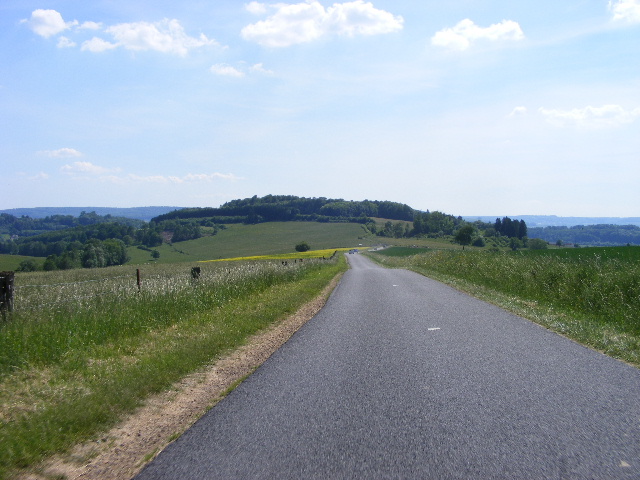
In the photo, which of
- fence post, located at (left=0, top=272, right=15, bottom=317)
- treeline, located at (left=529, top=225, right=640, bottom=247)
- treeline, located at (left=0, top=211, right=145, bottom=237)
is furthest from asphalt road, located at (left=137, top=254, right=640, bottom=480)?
treeline, located at (left=0, top=211, right=145, bottom=237)

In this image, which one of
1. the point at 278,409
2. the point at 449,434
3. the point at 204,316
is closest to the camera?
the point at 449,434

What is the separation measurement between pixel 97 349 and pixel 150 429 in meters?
3.46

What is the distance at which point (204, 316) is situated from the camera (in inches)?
474

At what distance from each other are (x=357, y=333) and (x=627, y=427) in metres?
6.16

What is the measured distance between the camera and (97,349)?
8289mm

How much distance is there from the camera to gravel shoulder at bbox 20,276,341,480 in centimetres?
434

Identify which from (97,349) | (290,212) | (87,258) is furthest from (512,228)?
(97,349)

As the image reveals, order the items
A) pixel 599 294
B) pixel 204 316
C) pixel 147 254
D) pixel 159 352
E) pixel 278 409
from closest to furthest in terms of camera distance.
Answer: pixel 278 409 < pixel 159 352 < pixel 204 316 < pixel 599 294 < pixel 147 254

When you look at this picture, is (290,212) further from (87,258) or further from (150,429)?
(150,429)

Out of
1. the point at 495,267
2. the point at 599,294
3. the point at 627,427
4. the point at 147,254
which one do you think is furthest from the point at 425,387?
the point at 147,254

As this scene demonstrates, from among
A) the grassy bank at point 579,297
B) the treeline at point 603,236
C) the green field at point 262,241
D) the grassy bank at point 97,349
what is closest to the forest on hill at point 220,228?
the treeline at point 603,236

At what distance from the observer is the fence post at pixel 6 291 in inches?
373

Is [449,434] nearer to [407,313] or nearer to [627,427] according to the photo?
[627,427]

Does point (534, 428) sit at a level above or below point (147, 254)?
above
